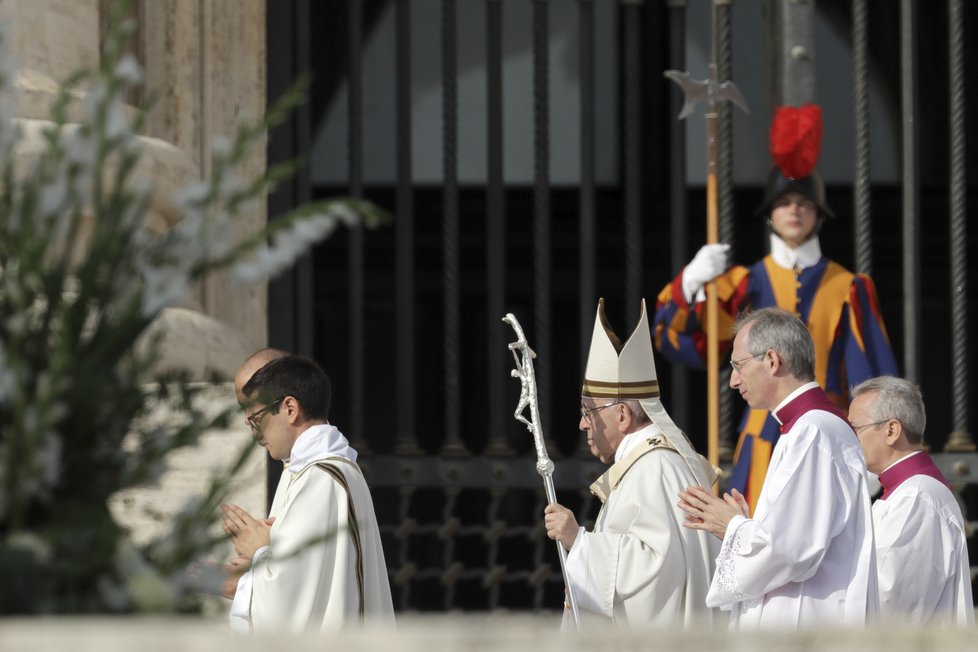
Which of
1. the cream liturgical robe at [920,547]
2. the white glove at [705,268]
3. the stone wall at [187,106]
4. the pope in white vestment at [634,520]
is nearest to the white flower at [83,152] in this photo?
the pope in white vestment at [634,520]

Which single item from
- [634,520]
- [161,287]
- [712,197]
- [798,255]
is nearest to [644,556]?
[634,520]

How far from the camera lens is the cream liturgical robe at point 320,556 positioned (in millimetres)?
3957

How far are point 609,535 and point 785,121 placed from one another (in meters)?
1.62

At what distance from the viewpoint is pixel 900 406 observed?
4.24 meters

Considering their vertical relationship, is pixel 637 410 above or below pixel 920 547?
above

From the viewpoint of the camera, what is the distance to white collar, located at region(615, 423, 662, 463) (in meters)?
4.23

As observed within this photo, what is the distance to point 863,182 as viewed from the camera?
561cm

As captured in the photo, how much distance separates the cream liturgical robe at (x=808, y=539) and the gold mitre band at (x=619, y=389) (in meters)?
0.48

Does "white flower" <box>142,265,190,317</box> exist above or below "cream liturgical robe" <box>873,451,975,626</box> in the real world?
above

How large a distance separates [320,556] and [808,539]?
100cm

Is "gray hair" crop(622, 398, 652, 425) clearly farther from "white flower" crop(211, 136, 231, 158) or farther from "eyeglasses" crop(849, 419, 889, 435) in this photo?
"white flower" crop(211, 136, 231, 158)

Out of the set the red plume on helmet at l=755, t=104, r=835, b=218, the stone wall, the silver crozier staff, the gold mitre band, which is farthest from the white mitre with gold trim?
the red plume on helmet at l=755, t=104, r=835, b=218

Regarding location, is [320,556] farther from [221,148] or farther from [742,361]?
[221,148]

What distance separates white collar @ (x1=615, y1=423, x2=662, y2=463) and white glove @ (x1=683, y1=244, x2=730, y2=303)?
0.96 metres
